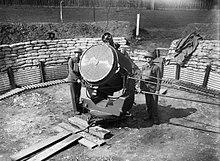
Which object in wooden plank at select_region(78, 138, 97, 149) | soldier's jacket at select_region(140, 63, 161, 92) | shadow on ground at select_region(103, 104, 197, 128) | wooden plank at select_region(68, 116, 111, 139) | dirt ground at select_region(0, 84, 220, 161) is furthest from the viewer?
shadow on ground at select_region(103, 104, 197, 128)

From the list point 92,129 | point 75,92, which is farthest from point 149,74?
point 75,92

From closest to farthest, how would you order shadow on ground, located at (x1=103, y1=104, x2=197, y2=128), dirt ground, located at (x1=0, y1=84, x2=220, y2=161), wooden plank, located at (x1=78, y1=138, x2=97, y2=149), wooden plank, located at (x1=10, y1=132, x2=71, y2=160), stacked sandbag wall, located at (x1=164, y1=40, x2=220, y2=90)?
wooden plank, located at (x1=10, y1=132, x2=71, y2=160) → dirt ground, located at (x1=0, y1=84, x2=220, y2=161) → wooden plank, located at (x1=78, y1=138, x2=97, y2=149) → shadow on ground, located at (x1=103, y1=104, x2=197, y2=128) → stacked sandbag wall, located at (x1=164, y1=40, x2=220, y2=90)

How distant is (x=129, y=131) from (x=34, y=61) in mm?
5492

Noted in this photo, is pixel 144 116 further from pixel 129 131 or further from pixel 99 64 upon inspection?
pixel 99 64

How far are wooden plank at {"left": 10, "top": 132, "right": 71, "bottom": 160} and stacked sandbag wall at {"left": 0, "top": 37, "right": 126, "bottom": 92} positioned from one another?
417 centimetres

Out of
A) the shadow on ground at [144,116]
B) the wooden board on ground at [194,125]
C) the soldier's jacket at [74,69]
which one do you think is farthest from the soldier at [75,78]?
the wooden board on ground at [194,125]

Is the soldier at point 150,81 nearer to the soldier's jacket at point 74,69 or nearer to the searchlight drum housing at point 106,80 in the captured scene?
the searchlight drum housing at point 106,80

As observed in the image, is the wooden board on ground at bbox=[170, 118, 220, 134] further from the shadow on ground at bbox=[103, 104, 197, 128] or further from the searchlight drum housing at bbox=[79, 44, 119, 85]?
the searchlight drum housing at bbox=[79, 44, 119, 85]

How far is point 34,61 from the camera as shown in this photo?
10.3 meters

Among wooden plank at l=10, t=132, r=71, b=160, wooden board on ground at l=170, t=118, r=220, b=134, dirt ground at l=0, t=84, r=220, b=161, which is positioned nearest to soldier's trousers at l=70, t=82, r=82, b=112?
dirt ground at l=0, t=84, r=220, b=161

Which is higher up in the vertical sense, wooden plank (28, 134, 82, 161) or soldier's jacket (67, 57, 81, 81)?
soldier's jacket (67, 57, 81, 81)

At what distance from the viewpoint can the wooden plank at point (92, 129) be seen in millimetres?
6463

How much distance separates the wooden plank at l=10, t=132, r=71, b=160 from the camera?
5.64 metres

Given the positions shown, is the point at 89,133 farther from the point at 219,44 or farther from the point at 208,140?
the point at 219,44
